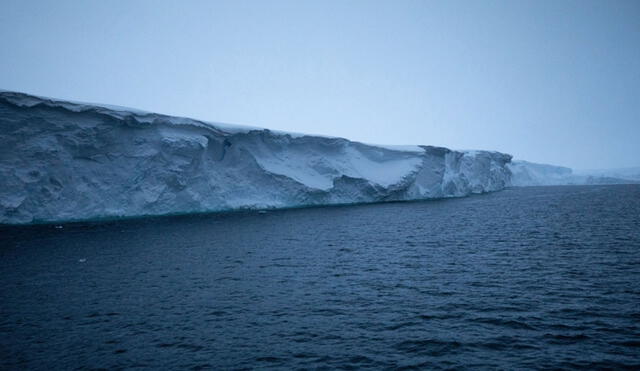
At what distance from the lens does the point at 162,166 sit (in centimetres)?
3341

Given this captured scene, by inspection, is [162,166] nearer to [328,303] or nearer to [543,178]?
[328,303]

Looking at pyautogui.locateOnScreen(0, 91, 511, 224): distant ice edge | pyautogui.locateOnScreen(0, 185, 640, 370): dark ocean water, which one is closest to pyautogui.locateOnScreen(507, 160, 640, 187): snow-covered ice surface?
pyautogui.locateOnScreen(0, 91, 511, 224): distant ice edge

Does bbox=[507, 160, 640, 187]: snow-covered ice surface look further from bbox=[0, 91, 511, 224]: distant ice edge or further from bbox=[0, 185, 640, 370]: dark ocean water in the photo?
bbox=[0, 185, 640, 370]: dark ocean water

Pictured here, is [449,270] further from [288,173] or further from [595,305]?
[288,173]

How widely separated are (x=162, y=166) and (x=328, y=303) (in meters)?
28.0

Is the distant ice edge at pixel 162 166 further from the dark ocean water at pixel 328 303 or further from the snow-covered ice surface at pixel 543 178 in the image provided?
the snow-covered ice surface at pixel 543 178

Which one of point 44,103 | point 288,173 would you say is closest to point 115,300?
point 44,103

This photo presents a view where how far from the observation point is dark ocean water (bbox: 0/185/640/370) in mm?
7238

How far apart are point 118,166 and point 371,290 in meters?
28.4

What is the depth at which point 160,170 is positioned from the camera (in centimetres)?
3328

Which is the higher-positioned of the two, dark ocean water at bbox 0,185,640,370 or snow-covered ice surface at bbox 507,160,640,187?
snow-covered ice surface at bbox 507,160,640,187

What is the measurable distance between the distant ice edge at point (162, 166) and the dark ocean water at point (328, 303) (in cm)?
937

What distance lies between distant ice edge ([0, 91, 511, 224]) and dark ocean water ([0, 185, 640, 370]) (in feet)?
30.7

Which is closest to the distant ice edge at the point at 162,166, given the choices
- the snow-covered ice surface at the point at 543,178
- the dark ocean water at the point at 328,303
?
the dark ocean water at the point at 328,303
